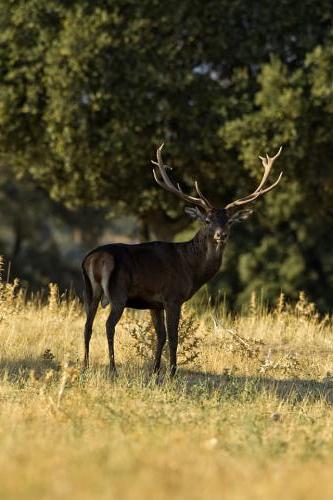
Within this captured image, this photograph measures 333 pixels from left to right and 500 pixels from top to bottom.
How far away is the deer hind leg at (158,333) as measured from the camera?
10820mm

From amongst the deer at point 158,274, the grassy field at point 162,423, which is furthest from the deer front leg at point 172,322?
the grassy field at point 162,423

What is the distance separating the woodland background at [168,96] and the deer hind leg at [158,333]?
865cm

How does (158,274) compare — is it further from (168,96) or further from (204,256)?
(168,96)

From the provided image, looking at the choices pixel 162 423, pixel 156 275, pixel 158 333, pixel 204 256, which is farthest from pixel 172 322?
pixel 162 423

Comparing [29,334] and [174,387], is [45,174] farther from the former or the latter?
[174,387]

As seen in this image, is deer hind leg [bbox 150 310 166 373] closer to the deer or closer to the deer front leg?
the deer

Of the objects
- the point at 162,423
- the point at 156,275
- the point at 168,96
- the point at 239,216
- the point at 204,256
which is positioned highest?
the point at 168,96

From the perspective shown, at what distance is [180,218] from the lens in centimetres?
2352

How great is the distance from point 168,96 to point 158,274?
32.0ft

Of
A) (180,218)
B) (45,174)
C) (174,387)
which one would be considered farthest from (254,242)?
(174,387)

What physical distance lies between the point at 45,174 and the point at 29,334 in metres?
10.0

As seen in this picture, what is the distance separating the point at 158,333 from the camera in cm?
1107

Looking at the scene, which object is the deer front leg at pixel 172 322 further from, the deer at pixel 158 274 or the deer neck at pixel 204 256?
the deer neck at pixel 204 256

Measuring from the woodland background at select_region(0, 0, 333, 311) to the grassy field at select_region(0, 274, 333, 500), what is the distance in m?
7.36
